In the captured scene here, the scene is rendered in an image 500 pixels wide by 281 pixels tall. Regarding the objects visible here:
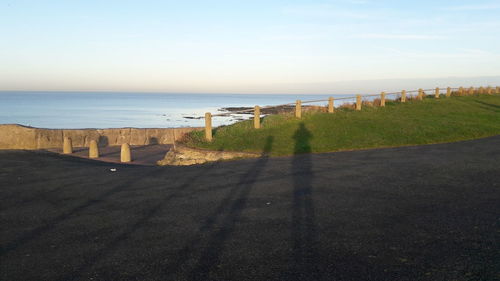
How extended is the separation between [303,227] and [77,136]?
17492 mm

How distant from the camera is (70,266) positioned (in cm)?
473

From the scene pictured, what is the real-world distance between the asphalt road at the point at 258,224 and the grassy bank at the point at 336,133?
4.45 metres

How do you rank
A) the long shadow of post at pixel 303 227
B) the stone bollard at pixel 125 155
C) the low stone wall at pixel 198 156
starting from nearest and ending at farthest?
the long shadow of post at pixel 303 227
the low stone wall at pixel 198 156
the stone bollard at pixel 125 155

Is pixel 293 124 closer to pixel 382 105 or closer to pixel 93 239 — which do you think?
pixel 382 105

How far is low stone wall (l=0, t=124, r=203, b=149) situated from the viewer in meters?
18.1

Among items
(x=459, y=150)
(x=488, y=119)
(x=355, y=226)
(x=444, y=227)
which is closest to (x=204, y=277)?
(x=355, y=226)

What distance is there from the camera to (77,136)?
66.3ft

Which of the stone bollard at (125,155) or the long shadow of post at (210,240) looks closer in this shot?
the long shadow of post at (210,240)

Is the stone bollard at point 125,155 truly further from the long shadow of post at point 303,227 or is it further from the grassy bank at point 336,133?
the long shadow of post at point 303,227

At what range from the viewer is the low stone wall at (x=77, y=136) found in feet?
59.4

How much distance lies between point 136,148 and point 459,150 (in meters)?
14.9

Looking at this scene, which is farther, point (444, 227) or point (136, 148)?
point (136, 148)

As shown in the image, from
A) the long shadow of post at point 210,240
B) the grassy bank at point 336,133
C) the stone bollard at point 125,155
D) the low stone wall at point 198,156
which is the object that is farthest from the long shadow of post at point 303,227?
the stone bollard at point 125,155

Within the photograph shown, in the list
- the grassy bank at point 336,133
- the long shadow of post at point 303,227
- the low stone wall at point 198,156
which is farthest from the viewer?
the grassy bank at point 336,133
